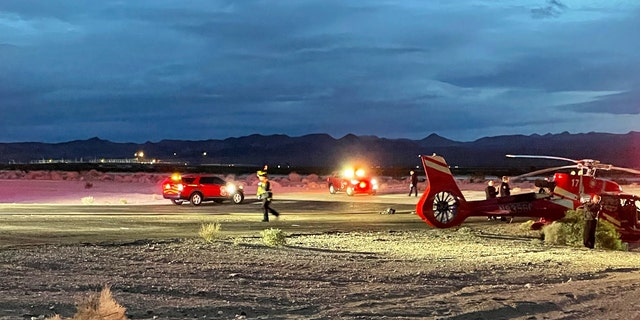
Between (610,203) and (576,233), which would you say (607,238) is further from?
(610,203)

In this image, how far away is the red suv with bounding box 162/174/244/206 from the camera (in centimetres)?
4187

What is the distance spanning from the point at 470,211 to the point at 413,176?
88.1 feet

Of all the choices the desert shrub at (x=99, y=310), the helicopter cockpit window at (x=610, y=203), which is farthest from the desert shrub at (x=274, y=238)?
the desert shrub at (x=99, y=310)

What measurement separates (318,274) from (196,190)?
26.9m

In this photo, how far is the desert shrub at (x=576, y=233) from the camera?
23016 millimetres

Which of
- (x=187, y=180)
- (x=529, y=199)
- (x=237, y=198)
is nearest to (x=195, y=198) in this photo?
(x=187, y=180)

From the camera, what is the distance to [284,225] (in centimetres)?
2841

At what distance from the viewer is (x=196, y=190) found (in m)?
42.1

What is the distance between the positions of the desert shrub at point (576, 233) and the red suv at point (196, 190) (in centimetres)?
2166

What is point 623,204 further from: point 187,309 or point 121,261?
point 187,309

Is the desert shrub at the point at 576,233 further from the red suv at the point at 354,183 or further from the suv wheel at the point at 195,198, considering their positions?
the red suv at the point at 354,183

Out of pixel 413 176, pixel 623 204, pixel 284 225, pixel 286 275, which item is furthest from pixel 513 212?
pixel 413 176

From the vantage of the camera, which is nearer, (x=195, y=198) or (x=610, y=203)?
(x=610, y=203)

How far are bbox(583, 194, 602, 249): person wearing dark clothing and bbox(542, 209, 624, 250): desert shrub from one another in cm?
45
